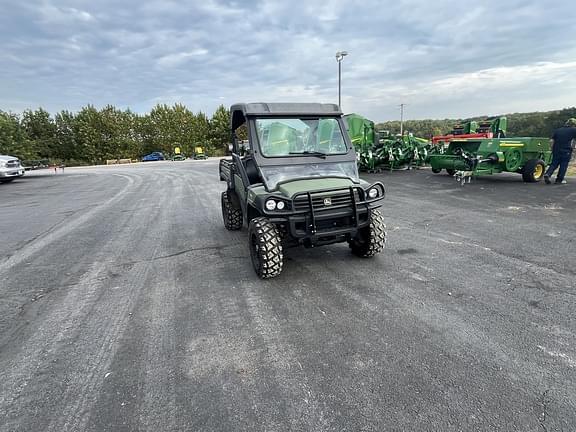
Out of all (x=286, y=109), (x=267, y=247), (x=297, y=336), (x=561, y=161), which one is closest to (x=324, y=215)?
(x=267, y=247)

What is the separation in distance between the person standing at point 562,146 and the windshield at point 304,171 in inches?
353

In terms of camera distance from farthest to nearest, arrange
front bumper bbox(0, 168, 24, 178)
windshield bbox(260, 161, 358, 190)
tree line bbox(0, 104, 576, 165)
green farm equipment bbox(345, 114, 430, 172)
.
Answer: tree line bbox(0, 104, 576, 165)
front bumper bbox(0, 168, 24, 178)
green farm equipment bbox(345, 114, 430, 172)
windshield bbox(260, 161, 358, 190)

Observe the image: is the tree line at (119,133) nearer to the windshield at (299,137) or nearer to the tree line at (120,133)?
the tree line at (120,133)

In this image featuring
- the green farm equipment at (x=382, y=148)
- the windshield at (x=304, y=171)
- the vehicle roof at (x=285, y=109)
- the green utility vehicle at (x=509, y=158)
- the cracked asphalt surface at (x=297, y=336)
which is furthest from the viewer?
the green farm equipment at (x=382, y=148)

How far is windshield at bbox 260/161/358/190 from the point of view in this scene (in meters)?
4.29

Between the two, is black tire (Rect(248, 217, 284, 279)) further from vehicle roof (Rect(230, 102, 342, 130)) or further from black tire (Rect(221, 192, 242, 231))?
black tire (Rect(221, 192, 242, 231))

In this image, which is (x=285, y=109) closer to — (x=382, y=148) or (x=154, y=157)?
(x=382, y=148)

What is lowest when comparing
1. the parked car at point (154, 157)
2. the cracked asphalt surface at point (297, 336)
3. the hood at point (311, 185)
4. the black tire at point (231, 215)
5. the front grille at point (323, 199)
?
the parked car at point (154, 157)

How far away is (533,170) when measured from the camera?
34.9 feet

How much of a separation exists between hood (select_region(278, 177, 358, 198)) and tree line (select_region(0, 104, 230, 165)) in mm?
49154

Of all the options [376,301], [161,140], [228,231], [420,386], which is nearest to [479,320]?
[376,301]

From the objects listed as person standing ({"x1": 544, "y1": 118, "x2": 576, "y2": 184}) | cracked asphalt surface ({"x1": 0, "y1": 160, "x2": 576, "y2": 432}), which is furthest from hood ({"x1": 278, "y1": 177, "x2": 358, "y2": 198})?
person standing ({"x1": 544, "y1": 118, "x2": 576, "y2": 184})

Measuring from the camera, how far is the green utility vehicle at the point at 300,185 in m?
3.82

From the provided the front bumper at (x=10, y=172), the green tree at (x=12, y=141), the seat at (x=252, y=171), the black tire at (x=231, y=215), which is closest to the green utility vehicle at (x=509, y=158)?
the black tire at (x=231, y=215)
